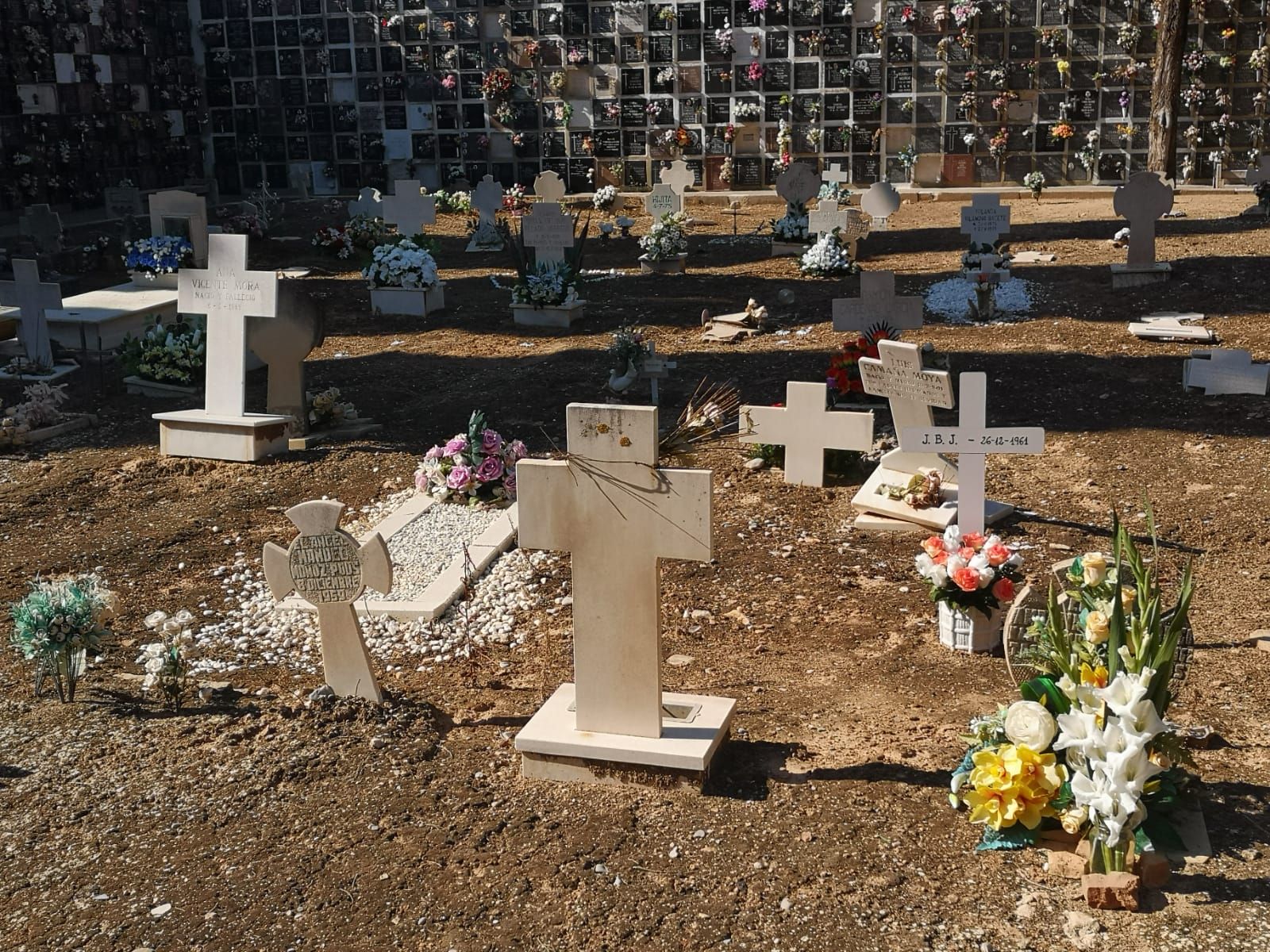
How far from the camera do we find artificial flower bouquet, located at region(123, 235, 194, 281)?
46.0 ft

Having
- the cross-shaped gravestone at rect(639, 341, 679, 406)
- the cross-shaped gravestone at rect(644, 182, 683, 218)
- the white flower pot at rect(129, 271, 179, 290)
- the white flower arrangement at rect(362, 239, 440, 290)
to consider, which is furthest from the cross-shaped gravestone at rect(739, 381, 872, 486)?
the cross-shaped gravestone at rect(644, 182, 683, 218)

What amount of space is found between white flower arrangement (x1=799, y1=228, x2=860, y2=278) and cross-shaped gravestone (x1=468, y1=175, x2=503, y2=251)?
460 cm

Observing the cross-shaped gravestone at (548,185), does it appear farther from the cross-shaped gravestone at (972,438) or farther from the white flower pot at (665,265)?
the cross-shaped gravestone at (972,438)

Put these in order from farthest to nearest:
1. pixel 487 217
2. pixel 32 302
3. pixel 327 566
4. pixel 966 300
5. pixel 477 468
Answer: pixel 487 217
pixel 966 300
pixel 32 302
pixel 477 468
pixel 327 566

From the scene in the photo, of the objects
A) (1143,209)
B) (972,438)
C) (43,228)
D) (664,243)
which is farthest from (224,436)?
(43,228)

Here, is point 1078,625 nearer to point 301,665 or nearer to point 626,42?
point 301,665

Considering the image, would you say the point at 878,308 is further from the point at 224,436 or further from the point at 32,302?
the point at 32,302

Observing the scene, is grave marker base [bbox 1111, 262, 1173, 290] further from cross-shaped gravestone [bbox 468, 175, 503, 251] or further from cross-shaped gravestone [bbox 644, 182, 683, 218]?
cross-shaped gravestone [bbox 468, 175, 503, 251]

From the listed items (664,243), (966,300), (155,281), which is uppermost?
(664,243)

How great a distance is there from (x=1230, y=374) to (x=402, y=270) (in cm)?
794

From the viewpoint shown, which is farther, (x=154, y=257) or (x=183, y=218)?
(x=183, y=218)

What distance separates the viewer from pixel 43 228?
54.2 ft

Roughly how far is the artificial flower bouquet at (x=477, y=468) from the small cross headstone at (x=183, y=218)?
307 inches

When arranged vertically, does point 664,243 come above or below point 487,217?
below
